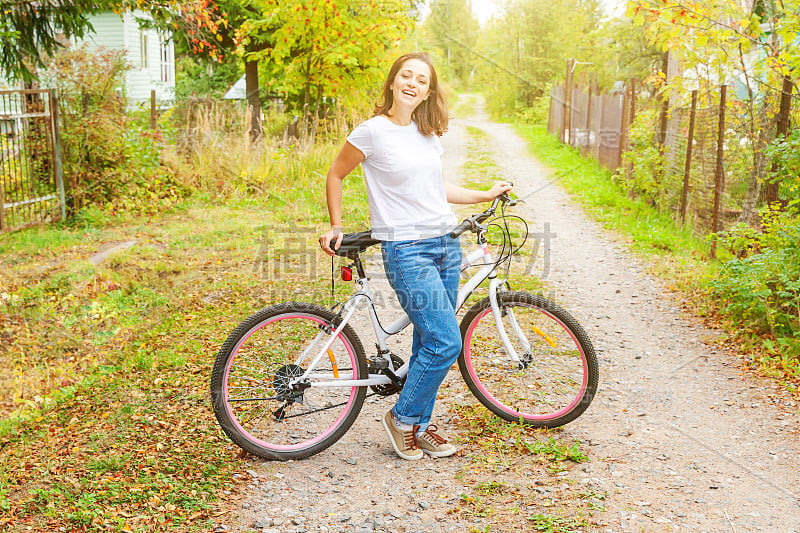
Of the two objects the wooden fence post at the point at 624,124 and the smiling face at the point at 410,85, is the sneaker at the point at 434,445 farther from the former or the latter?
the wooden fence post at the point at 624,124

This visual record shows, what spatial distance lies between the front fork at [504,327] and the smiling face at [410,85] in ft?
3.49

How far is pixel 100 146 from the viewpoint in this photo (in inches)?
419

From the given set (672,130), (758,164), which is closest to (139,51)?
(672,130)

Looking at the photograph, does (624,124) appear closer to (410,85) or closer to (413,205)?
(410,85)

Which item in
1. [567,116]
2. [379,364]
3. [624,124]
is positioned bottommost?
[379,364]

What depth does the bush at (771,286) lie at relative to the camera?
5324mm

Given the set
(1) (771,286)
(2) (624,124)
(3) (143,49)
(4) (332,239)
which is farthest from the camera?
(3) (143,49)

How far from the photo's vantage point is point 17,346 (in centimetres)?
586

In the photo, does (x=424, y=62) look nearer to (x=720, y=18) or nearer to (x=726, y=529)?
(x=726, y=529)

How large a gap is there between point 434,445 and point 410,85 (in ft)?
6.10

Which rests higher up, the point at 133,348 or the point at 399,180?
the point at 399,180

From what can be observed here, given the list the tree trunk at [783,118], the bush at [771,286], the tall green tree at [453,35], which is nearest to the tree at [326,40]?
the tree trunk at [783,118]

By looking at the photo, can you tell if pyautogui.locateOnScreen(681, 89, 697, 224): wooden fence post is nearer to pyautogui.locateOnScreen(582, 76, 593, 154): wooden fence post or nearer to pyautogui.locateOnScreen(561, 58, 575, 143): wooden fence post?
pyautogui.locateOnScreen(582, 76, 593, 154): wooden fence post

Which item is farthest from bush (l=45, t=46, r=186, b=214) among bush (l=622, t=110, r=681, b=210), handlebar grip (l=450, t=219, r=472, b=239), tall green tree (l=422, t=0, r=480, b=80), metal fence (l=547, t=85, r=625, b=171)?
tall green tree (l=422, t=0, r=480, b=80)
